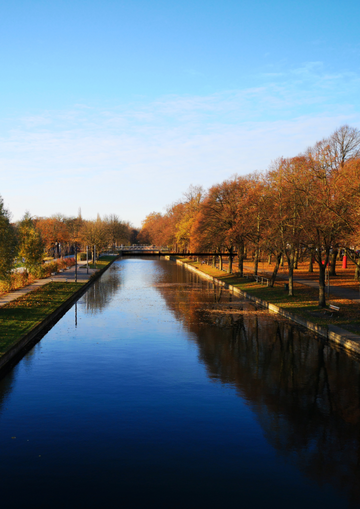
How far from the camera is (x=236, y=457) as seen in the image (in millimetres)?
10930

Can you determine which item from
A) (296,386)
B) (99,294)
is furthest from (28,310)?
(296,386)

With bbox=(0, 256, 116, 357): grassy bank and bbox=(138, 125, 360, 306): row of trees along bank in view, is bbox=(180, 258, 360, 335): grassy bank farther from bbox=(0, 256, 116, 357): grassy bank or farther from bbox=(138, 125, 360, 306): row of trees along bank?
bbox=(0, 256, 116, 357): grassy bank

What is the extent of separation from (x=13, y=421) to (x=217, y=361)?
909 centimetres

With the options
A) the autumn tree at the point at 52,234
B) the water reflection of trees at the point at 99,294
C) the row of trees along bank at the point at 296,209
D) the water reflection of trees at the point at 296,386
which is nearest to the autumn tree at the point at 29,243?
the water reflection of trees at the point at 99,294

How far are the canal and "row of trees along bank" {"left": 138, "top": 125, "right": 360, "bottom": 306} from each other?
7569mm

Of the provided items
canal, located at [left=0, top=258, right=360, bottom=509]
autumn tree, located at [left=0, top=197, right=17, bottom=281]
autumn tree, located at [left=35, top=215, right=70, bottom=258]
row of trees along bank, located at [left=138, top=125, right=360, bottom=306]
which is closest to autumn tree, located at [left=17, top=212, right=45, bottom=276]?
autumn tree, located at [left=0, top=197, right=17, bottom=281]

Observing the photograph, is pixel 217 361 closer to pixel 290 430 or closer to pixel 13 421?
pixel 290 430

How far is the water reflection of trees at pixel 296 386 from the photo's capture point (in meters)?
11.0

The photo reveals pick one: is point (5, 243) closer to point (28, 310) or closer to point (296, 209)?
point (28, 310)

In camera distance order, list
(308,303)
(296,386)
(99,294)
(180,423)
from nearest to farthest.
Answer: (180,423)
(296,386)
(308,303)
(99,294)

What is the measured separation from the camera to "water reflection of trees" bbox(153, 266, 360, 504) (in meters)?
11.0

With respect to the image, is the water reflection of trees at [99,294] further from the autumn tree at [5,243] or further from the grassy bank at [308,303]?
the grassy bank at [308,303]

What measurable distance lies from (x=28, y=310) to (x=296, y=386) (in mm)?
17968

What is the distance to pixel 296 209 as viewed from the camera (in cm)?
3484
